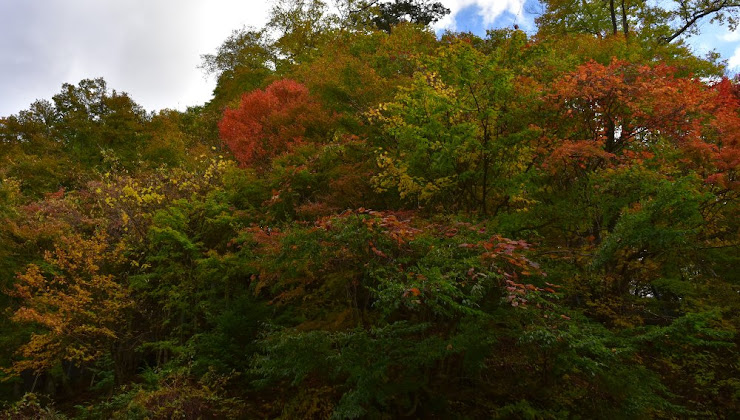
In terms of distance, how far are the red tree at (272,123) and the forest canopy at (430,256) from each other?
3.9 inches

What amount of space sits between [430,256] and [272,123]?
9.31m

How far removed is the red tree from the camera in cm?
1252

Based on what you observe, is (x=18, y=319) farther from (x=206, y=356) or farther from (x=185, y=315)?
(x=206, y=356)

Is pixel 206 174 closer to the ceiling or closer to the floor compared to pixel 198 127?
closer to the floor

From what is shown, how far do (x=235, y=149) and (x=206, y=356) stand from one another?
7.25 metres

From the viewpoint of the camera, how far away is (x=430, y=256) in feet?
17.3

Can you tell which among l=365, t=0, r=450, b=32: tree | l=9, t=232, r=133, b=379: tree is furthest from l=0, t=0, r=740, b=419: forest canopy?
l=365, t=0, r=450, b=32: tree

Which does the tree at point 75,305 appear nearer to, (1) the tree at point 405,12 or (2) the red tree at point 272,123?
(2) the red tree at point 272,123

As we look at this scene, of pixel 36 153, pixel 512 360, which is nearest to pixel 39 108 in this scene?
pixel 36 153

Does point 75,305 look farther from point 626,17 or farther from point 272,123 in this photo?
point 626,17

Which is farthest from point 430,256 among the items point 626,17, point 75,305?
point 626,17

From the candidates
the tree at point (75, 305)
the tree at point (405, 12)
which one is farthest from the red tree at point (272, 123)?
the tree at point (405, 12)

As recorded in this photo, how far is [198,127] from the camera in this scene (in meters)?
23.8

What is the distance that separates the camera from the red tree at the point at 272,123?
1252 cm
